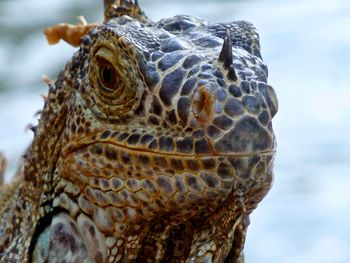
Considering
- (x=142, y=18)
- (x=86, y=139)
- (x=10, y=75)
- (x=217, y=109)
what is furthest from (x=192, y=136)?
(x=10, y=75)

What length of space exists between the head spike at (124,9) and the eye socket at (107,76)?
0.52m

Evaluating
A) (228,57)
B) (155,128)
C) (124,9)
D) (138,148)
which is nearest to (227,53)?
(228,57)

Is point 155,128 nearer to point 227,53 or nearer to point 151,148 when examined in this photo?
point 151,148

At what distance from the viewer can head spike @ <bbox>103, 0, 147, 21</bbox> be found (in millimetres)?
6314

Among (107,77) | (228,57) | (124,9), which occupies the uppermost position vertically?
(124,9)

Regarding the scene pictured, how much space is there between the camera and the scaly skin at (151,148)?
5.38 m

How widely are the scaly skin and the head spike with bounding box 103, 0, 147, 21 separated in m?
0.05

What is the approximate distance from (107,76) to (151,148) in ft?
1.38

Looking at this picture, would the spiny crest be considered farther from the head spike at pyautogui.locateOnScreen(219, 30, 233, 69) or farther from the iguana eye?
the iguana eye

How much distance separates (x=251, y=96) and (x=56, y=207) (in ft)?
3.46

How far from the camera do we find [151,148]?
554cm

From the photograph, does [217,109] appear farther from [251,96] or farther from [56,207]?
[56,207]

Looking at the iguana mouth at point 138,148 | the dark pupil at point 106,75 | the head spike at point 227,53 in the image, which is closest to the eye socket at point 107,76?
the dark pupil at point 106,75

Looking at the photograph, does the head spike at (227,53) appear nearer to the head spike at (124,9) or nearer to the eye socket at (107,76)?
the eye socket at (107,76)
